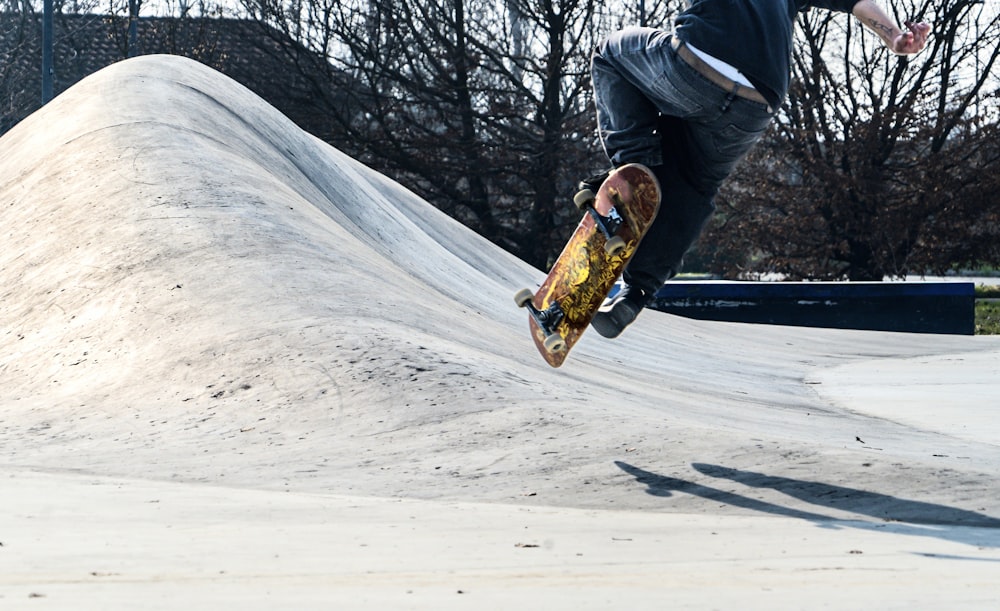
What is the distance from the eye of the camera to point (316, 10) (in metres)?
25.0

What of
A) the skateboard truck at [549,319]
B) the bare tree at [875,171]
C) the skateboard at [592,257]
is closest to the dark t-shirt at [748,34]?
the skateboard at [592,257]

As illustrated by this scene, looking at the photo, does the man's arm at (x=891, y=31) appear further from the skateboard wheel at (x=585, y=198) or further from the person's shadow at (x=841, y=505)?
the person's shadow at (x=841, y=505)

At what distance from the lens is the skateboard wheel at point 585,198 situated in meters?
4.71

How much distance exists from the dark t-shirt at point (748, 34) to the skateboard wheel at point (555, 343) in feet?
4.19

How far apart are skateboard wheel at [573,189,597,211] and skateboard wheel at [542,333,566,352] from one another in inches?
21.4

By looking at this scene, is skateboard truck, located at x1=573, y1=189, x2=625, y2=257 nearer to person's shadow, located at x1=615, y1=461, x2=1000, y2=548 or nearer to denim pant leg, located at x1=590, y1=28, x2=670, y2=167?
denim pant leg, located at x1=590, y1=28, x2=670, y2=167

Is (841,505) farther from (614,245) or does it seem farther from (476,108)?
(476,108)

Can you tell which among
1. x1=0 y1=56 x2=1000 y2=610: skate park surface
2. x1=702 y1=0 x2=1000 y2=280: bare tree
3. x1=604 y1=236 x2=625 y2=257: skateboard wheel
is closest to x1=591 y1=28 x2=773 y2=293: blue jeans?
x1=604 y1=236 x2=625 y2=257: skateboard wheel

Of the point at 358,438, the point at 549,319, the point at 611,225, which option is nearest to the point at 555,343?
the point at 549,319

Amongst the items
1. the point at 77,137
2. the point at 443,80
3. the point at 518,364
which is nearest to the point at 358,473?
the point at 518,364

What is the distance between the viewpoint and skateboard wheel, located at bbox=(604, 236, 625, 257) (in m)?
4.57

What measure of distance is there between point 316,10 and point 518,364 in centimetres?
2066

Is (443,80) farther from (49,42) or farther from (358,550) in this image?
(358,550)

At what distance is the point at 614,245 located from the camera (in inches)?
180
